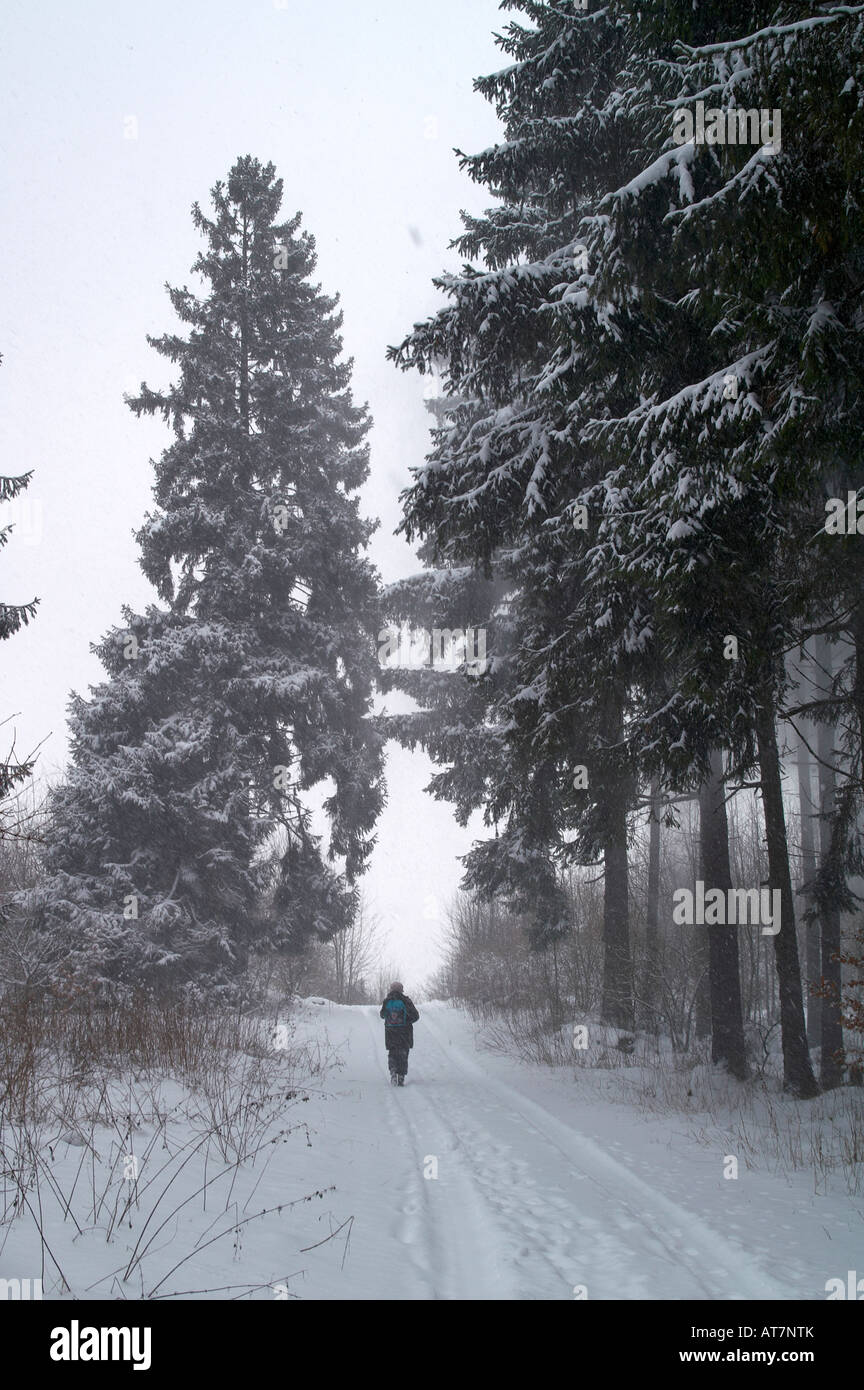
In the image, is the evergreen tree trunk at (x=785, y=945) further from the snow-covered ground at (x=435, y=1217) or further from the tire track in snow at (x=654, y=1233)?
the tire track in snow at (x=654, y=1233)

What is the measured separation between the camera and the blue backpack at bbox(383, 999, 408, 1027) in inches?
488

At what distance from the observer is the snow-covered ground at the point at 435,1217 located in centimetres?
379

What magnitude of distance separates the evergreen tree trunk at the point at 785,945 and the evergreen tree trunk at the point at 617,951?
142 inches

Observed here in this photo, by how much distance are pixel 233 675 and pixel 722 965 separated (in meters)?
12.3

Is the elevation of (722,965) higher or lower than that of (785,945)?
lower

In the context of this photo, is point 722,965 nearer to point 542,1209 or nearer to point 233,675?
point 542,1209

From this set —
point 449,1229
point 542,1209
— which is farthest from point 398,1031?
point 449,1229

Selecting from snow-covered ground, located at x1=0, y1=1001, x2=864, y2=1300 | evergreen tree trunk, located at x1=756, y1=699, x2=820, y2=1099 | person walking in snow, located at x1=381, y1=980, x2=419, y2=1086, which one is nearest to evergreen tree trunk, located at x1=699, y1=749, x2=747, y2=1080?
evergreen tree trunk, located at x1=756, y1=699, x2=820, y2=1099

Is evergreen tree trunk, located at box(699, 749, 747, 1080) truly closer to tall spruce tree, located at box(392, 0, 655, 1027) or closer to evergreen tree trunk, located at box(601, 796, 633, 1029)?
tall spruce tree, located at box(392, 0, 655, 1027)

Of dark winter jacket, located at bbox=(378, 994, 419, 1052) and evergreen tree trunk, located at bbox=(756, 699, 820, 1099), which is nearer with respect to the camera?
evergreen tree trunk, located at bbox=(756, 699, 820, 1099)

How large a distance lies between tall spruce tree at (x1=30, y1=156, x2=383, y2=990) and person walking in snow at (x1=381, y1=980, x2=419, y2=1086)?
490cm

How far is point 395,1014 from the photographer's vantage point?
12.4 meters

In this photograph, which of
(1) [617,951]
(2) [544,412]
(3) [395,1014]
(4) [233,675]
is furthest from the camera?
(4) [233,675]
